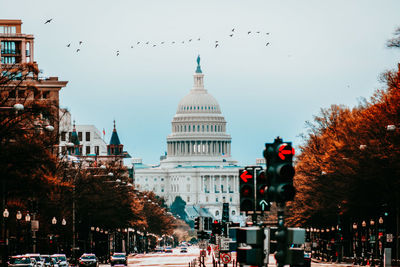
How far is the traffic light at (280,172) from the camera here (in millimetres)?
22797

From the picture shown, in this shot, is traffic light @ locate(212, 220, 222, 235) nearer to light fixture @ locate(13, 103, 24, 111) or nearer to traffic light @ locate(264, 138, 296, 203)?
light fixture @ locate(13, 103, 24, 111)

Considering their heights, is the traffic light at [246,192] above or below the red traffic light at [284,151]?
below

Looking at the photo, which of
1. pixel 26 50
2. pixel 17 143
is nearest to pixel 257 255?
pixel 17 143

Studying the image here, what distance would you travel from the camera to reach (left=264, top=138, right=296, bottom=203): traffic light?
2280 cm

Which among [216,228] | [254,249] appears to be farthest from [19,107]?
[254,249]

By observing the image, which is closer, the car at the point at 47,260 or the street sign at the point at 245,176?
the street sign at the point at 245,176

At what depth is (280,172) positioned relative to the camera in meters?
22.9

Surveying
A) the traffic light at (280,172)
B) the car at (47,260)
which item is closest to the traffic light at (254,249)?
the traffic light at (280,172)

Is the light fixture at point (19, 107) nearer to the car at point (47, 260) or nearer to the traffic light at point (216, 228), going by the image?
the car at point (47, 260)

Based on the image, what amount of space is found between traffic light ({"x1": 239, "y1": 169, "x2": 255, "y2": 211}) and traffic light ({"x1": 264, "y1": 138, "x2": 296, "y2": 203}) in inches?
178

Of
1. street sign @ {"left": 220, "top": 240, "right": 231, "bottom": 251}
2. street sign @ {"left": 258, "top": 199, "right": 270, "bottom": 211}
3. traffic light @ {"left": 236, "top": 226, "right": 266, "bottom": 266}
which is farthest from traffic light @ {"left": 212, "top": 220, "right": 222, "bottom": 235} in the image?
traffic light @ {"left": 236, "top": 226, "right": 266, "bottom": 266}

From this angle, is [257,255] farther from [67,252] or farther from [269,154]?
[67,252]

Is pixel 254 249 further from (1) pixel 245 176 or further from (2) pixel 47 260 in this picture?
(2) pixel 47 260

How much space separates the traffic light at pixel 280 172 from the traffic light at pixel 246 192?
178 inches
